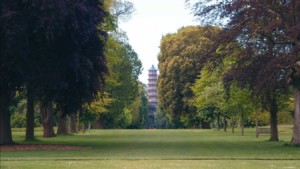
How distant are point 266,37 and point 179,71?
188 ft

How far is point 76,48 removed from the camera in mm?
34188

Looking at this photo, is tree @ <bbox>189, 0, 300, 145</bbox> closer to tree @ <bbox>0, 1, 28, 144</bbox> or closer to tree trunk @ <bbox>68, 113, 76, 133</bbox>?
tree @ <bbox>0, 1, 28, 144</bbox>

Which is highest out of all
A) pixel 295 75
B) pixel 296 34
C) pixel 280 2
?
pixel 280 2

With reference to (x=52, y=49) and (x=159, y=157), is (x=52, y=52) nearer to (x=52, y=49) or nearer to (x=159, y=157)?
(x=52, y=49)

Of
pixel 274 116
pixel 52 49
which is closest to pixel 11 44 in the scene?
pixel 52 49

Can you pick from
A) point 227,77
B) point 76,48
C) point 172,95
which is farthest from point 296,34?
point 172,95

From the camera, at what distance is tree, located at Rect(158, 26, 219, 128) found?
90688 millimetres

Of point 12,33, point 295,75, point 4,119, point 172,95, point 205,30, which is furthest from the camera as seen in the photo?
point 172,95

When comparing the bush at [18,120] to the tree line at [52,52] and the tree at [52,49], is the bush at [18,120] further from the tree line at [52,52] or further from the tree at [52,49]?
the tree at [52,49]

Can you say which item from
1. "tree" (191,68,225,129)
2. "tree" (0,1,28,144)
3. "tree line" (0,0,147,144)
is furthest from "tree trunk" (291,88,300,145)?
"tree" (191,68,225,129)

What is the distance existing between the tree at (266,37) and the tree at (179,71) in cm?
5305

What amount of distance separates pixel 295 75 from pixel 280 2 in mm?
4611

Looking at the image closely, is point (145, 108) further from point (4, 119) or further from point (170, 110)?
point (4, 119)

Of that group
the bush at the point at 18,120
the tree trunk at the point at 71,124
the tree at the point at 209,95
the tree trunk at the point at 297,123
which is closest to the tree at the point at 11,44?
the tree trunk at the point at 297,123
